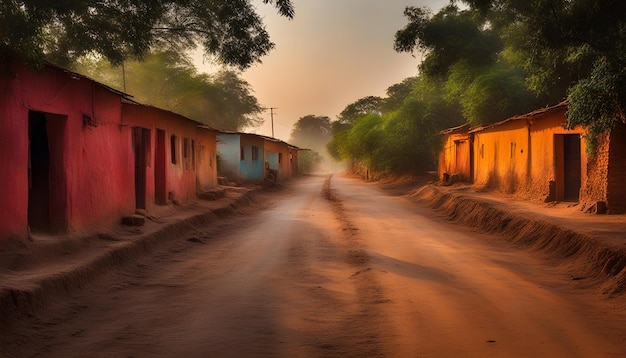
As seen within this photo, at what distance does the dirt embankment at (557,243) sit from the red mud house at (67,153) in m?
8.77

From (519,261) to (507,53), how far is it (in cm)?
1906

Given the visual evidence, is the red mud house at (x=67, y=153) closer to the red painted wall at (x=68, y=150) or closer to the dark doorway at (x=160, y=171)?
the red painted wall at (x=68, y=150)

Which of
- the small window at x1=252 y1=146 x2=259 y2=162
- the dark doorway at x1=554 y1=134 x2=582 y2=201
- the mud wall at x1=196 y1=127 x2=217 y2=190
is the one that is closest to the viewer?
the dark doorway at x1=554 y1=134 x2=582 y2=201

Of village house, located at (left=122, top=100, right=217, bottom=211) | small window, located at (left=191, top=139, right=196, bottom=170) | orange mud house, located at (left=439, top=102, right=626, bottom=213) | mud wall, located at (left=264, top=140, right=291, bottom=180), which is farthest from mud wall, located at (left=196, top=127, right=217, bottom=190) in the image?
mud wall, located at (left=264, top=140, right=291, bottom=180)

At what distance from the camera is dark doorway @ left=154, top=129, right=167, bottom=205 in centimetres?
1870

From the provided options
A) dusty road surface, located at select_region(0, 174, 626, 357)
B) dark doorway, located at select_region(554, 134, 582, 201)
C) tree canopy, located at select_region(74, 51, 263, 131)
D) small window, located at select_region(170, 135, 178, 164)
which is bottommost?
dusty road surface, located at select_region(0, 174, 626, 357)

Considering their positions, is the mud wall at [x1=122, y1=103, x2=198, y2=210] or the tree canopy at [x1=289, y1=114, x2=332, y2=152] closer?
the mud wall at [x1=122, y1=103, x2=198, y2=210]

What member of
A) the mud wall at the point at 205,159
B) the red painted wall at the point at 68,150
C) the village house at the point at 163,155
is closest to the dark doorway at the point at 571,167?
the village house at the point at 163,155

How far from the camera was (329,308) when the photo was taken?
24.9ft

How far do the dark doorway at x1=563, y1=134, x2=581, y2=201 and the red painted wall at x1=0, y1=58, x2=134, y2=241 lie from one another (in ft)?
41.1

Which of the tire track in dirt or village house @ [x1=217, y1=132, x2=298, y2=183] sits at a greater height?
village house @ [x1=217, y1=132, x2=298, y2=183]

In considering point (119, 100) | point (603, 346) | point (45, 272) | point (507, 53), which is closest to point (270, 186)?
point (507, 53)

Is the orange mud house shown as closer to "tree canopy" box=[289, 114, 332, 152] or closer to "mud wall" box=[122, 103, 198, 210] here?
"mud wall" box=[122, 103, 198, 210]

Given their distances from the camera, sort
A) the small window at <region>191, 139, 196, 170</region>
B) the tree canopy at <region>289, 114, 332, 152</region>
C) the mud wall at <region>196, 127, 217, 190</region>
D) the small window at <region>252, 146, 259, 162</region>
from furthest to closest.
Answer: the tree canopy at <region>289, 114, 332, 152</region> → the small window at <region>252, 146, 259, 162</region> → the mud wall at <region>196, 127, 217, 190</region> → the small window at <region>191, 139, 196, 170</region>
